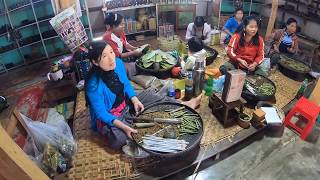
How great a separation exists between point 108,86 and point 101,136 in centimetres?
82

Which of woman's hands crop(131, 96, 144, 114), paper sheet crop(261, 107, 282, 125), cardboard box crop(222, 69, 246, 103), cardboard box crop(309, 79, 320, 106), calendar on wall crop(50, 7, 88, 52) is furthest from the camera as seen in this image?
calendar on wall crop(50, 7, 88, 52)

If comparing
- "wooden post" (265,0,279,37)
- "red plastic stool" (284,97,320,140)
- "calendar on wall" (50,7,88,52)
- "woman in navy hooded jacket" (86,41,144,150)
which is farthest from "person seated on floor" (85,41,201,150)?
"wooden post" (265,0,279,37)

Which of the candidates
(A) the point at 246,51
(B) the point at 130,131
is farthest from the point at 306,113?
(B) the point at 130,131

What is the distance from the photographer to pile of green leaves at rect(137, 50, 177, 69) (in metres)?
4.82

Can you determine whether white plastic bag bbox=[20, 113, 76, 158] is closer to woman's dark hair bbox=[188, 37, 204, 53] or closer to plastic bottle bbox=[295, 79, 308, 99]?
woman's dark hair bbox=[188, 37, 204, 53]

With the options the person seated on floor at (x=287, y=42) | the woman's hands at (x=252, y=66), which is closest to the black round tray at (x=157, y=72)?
the woman's hands at (x=252, y=66)

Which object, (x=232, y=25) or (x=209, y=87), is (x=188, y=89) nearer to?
(x=209, y=87)

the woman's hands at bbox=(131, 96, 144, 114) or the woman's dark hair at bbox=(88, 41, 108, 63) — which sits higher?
the woman's dark hair at bbox=(88, 41, 108, 63)

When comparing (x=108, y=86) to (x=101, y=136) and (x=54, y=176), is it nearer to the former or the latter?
(x=101, y=136)

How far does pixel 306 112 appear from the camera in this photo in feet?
12.8

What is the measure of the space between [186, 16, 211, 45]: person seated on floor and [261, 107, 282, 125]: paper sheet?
2613mm

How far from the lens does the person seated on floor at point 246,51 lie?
15.4 ft

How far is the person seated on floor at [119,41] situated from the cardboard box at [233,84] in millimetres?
2019

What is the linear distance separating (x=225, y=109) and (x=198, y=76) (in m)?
0.76
